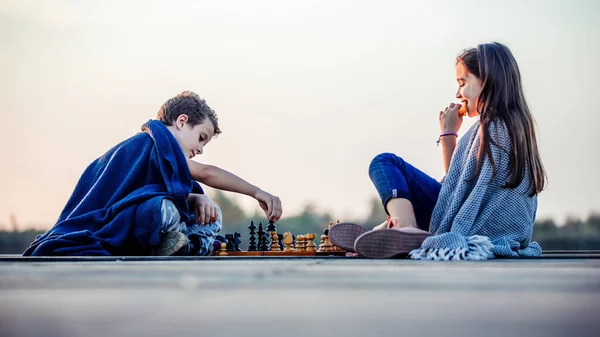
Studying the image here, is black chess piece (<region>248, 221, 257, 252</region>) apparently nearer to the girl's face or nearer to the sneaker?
the sneaker

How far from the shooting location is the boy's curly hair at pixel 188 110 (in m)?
4.02

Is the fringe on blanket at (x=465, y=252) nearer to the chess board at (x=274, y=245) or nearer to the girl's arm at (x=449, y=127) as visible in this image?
the girl's arm at (x=449, y=127)

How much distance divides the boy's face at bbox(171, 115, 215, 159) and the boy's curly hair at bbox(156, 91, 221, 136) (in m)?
0.02

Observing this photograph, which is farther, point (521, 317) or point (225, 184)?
point (225, 184)

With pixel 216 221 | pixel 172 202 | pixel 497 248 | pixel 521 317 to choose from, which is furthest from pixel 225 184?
pixel 521 317

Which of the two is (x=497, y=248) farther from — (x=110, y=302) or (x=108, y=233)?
(x=110, y=302)

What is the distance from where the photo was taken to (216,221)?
3816mm

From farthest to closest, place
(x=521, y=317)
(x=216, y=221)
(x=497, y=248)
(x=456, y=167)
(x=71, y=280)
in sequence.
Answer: (x=216, y=221) < (x=456, y=167) < (x=497, y=248) < (x=71, y=280) < (x=521, y=317)

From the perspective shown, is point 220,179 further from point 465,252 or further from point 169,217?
point 465,252

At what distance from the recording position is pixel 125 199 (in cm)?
346

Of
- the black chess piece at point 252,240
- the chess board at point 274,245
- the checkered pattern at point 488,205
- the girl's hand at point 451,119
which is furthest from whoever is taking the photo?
the black chess piece at point 252,240

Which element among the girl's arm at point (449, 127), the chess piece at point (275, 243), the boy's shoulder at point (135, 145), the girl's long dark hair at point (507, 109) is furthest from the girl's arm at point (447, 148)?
the boy's shoulder at point (135, 145)

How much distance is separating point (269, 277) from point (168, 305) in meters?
0.56

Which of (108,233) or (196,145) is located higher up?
(196,145)
